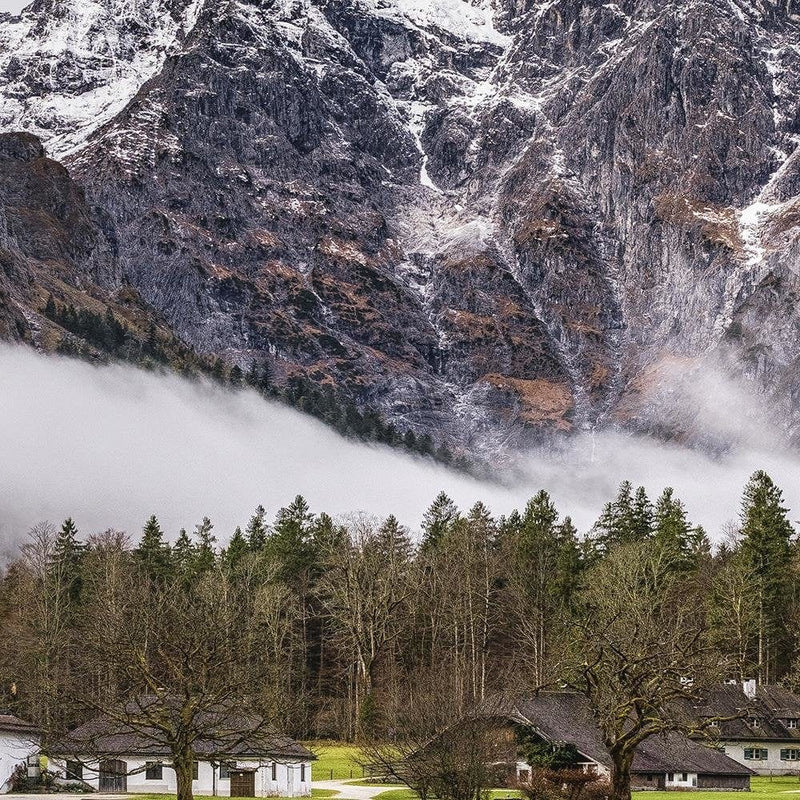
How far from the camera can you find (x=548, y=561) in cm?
11962

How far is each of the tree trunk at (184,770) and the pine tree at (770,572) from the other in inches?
2611

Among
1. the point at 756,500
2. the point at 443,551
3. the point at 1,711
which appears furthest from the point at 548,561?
the point at 1,711

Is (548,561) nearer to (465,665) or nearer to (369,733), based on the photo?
(465,665)

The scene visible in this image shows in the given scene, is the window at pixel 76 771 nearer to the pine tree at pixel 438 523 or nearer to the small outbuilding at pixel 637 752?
the small outbuilding at pixel 637 752

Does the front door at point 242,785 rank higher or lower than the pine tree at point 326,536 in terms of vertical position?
lower

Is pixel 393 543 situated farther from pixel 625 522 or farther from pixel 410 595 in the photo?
pixel 625 522

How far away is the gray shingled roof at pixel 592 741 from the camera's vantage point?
79.2 metres

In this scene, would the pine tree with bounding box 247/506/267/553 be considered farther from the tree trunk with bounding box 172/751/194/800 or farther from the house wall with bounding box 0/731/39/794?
the tree trunk with bounding box 172/751/194/800

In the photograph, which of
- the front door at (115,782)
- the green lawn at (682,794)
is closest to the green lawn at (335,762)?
the green lawn at (682,794)

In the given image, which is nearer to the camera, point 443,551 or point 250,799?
point 250,799

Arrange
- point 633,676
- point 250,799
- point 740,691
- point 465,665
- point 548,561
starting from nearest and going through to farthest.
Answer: point 633,676
point 250,799
point 740,691
point 465,665
point 548,561

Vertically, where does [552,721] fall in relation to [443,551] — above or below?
below

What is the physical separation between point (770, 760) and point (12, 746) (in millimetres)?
50598

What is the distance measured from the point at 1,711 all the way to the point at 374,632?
32.8 m
